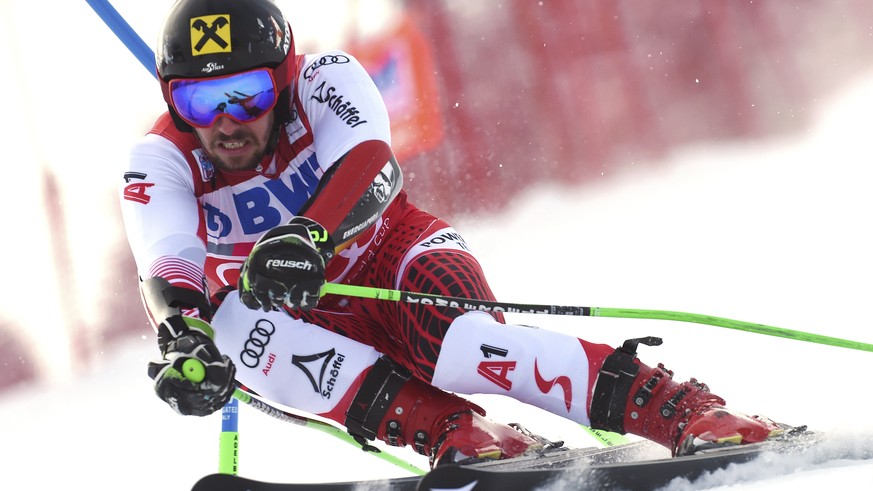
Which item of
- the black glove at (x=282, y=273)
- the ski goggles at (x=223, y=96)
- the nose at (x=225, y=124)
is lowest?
the black glove at (x=282, y=273)

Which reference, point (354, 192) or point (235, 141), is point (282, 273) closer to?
point (354, 192)

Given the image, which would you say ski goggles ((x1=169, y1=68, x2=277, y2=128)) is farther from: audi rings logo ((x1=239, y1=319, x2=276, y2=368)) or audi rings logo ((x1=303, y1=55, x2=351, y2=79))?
audi rings logo ((x1=239, y1=319, x2=276, y2=368))

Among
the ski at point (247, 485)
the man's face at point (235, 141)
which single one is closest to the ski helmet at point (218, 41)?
the man's face at point (235, 141)

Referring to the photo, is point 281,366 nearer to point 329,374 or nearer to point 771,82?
point 329,374

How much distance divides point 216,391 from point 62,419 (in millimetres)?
3179

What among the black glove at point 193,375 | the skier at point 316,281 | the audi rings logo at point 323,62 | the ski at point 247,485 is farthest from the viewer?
the audi rings logo at point 323,62

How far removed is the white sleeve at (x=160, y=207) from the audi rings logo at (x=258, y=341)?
262 millimetres

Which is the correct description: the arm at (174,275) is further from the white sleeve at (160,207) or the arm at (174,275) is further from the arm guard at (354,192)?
the arm guard at (354,192)

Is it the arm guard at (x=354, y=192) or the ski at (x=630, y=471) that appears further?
the arm guard at (x=354, y=192)

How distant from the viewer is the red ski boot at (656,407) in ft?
9.51

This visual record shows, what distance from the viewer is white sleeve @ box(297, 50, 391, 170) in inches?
134

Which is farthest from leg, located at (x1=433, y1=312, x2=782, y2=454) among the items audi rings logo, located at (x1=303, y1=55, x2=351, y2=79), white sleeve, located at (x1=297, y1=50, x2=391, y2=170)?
audi rings logo, located at (x1=303, y1=55, x2=351, y2=79)

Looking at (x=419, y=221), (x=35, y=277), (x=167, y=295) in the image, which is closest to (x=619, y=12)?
(x=419, y=221)

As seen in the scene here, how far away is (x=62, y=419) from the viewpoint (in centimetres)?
570
